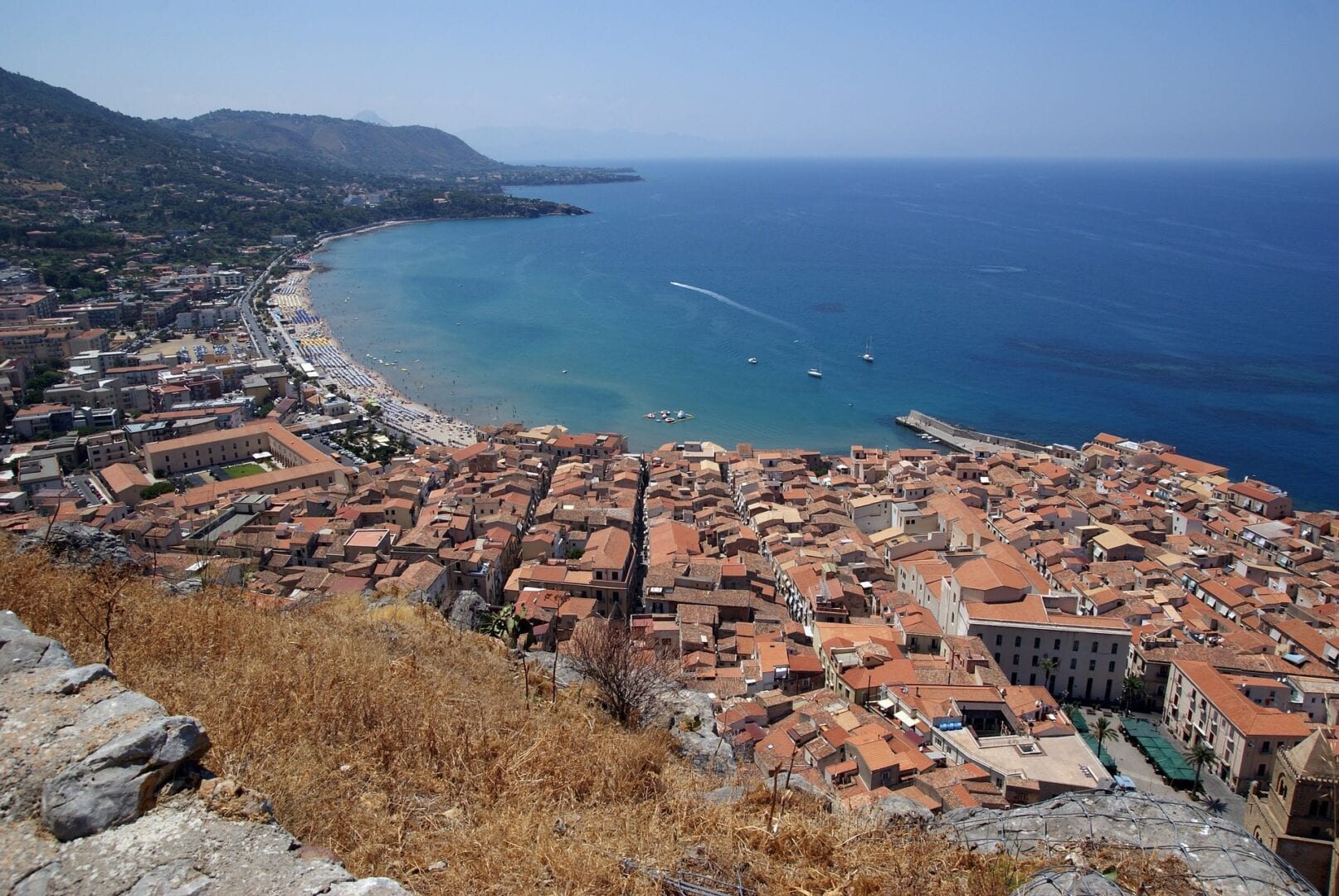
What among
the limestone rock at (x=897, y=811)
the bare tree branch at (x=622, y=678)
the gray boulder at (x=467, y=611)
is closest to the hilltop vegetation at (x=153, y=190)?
the gray boulder at (x=467, y=611)

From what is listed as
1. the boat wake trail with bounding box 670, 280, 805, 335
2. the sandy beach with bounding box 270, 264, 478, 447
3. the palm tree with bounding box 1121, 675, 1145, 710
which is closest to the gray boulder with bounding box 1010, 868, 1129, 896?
the palm tree with bounding box 1121, 675, 1145, 710

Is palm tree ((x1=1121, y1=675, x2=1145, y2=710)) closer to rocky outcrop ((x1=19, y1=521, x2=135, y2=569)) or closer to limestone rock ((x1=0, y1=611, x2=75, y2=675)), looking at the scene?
rocky outcrop ((x1=19, y1=521, x2=135, y2=569))

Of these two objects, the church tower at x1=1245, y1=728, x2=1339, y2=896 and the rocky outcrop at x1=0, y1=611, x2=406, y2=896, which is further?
the church tower at x1=1245, y1=728, x2=1339, y2=896

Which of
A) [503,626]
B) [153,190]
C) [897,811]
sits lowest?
[503,626]

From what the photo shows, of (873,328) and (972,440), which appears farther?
(873,328)

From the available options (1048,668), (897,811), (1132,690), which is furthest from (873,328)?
(897,811)

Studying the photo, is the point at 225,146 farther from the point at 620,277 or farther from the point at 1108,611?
the point at 1108,611

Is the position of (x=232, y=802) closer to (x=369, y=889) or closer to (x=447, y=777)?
(x=369, y=889)

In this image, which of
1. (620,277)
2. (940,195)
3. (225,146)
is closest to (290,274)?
(620,277)
